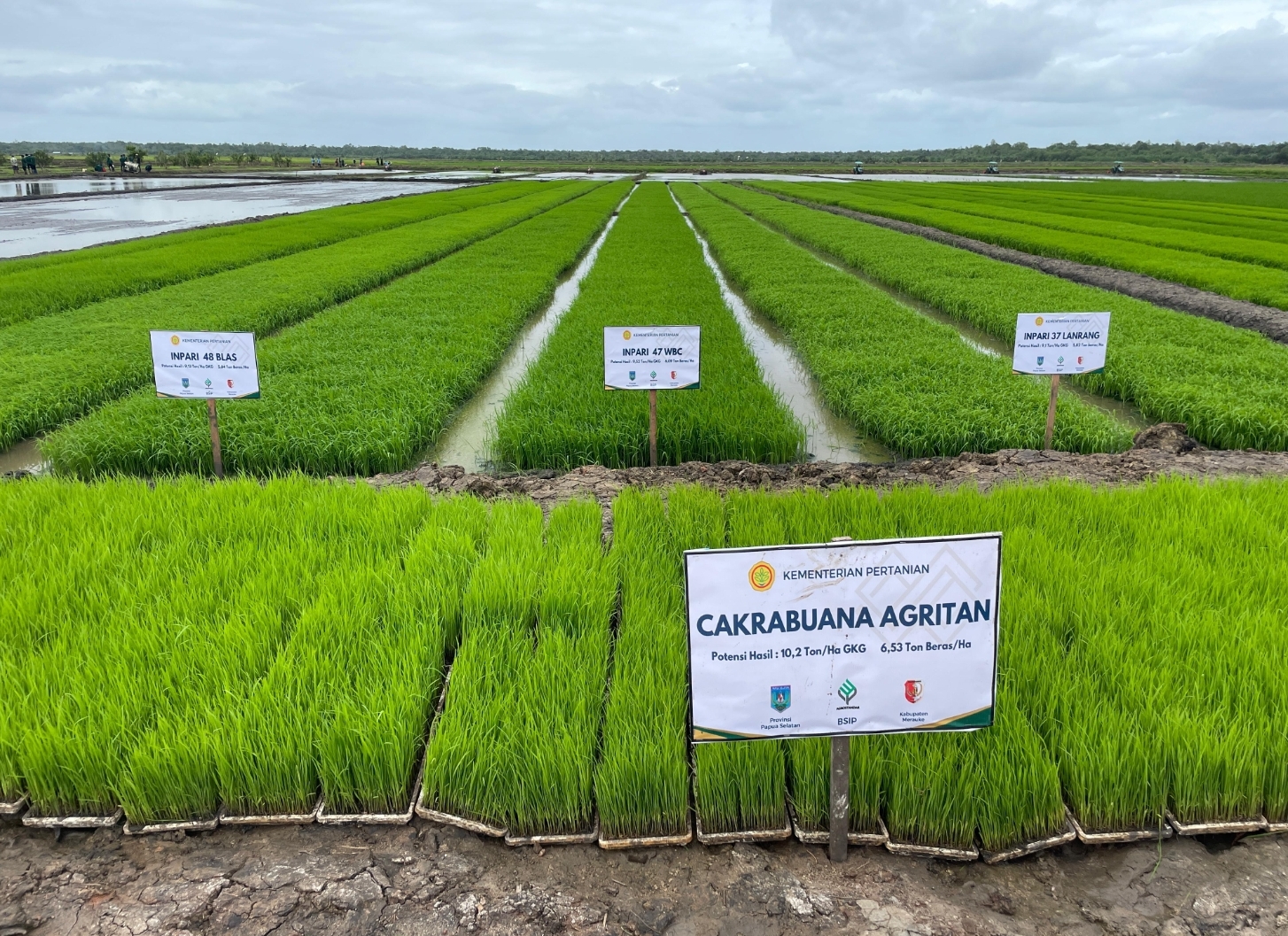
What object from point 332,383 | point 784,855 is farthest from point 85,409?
point 784,855

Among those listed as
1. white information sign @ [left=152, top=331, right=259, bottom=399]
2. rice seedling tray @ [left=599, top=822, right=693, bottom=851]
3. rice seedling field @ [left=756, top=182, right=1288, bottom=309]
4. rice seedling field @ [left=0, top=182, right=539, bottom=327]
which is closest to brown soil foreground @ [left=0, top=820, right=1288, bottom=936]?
rice seedling tray @ [left=599, top=822, right=693, bottom=851]

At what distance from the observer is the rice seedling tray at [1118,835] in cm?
226

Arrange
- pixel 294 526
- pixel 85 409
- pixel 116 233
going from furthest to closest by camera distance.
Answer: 1. pixel 116 233
2. pixel 85 409
3. pixel 294 526

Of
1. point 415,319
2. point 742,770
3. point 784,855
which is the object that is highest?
point 415,319

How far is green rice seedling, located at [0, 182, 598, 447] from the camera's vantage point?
7301 millimetres

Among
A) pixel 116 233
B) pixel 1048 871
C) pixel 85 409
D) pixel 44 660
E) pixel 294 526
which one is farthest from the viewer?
pixel 116 233

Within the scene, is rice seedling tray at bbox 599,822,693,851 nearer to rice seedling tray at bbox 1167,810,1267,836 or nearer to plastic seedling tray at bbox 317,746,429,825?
plastic seedling tray at bbox 317,746,429,825

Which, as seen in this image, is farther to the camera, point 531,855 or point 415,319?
point 415,319

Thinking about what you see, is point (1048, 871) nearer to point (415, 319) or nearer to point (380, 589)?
point (380, 589)

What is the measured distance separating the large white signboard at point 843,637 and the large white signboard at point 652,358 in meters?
3.73

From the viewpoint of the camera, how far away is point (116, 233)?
22609 mm

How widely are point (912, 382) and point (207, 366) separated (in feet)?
19.8

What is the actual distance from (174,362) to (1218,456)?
750 centimetres

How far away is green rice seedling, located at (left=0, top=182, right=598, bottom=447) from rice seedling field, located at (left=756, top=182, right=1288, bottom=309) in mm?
14072
